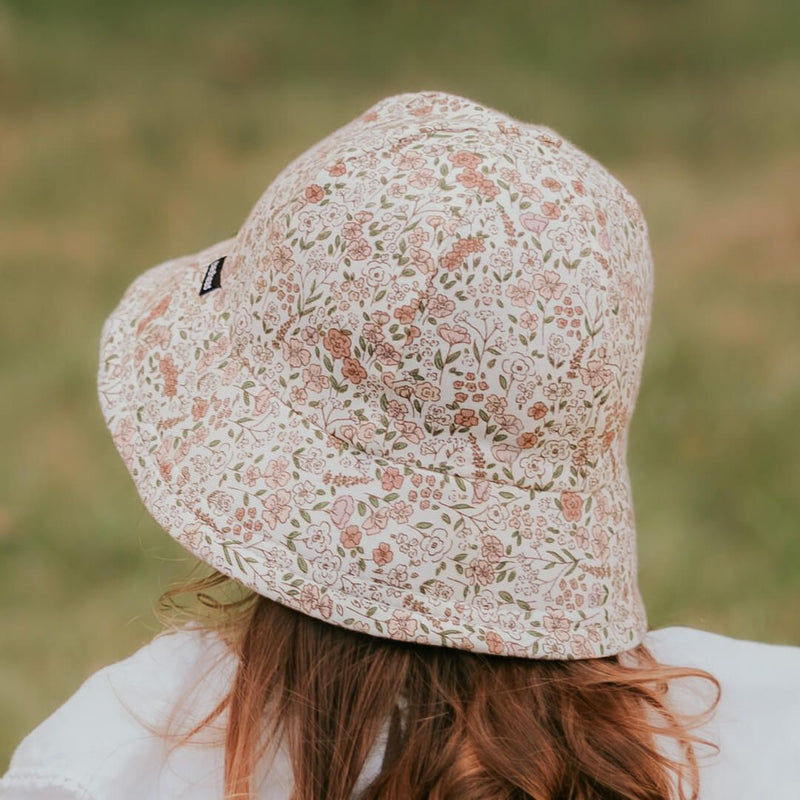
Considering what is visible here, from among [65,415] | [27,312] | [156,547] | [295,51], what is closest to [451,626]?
[156,547]

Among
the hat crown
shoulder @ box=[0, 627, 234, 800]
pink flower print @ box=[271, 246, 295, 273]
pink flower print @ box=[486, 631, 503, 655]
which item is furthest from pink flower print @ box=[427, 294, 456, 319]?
shoulder @ box=[0, 627, 234, 800]

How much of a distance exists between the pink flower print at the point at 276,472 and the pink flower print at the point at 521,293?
0.62ft

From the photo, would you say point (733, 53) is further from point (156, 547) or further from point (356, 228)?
point (356, 228)

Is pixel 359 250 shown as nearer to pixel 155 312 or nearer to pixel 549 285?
pixel 549 285

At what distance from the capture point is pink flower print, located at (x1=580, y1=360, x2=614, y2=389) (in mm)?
698

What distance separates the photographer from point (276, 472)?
0.70 m

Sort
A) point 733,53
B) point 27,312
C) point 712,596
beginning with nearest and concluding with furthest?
point 712,596 < point 27,312 < point 733,53

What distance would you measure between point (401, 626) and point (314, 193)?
0.97ft

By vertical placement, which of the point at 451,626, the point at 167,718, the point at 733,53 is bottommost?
the point at 167,718

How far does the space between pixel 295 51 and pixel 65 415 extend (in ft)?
4.75

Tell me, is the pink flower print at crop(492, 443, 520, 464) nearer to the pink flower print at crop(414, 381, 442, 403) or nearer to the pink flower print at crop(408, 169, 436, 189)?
the pink flower print at crop(414, 381, 442, 403)

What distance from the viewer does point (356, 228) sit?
68cm

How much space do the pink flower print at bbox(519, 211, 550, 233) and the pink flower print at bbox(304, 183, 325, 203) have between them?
137 mm

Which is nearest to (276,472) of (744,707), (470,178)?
(470,178)
